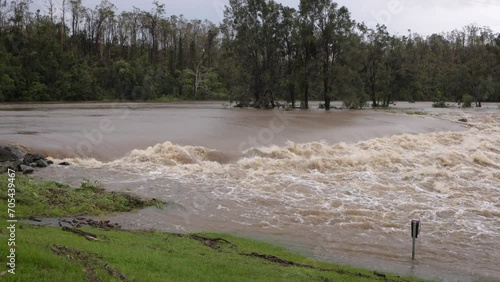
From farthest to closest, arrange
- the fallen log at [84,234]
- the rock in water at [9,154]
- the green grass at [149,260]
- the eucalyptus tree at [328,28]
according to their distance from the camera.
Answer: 1. the eucalyptus tree at [328,28]
2. the rock in water at [9,154]
3. the fallen log at [84,234]
4. the green grass at [149,260]

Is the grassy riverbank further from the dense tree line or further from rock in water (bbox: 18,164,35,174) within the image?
the dense tree line

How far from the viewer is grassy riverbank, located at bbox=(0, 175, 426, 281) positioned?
5555 millimetres

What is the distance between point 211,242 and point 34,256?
154 inches

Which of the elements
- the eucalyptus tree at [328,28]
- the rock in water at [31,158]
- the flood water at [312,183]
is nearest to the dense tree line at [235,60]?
the eucalyptus tree at [328,28]

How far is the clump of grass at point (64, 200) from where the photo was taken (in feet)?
33.8

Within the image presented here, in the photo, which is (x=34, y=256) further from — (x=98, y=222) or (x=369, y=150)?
(x=369, y=150)

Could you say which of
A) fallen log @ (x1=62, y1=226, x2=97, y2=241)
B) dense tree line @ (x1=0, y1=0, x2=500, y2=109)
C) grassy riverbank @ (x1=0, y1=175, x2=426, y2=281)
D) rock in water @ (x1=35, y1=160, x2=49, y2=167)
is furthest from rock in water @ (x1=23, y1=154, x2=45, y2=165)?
dense tree line @ (x1=0, y1=0, x2=500, y2=109)

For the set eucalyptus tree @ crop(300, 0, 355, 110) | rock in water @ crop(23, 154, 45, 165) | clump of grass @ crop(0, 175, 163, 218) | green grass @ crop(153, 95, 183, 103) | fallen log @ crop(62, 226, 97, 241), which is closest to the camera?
fallen log @ crop(62, 226, 97, 241)

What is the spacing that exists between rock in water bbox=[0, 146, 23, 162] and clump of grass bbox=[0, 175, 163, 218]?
411 centimetres

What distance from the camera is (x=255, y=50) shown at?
51719 mm

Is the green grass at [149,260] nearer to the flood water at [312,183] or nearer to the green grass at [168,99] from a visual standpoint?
the flood water at [312,183]

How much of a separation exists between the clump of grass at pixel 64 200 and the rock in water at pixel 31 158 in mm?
3575

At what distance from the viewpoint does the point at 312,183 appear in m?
15.6

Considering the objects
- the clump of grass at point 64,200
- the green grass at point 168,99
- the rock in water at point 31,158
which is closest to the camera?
the clump of grass at point 64,200
